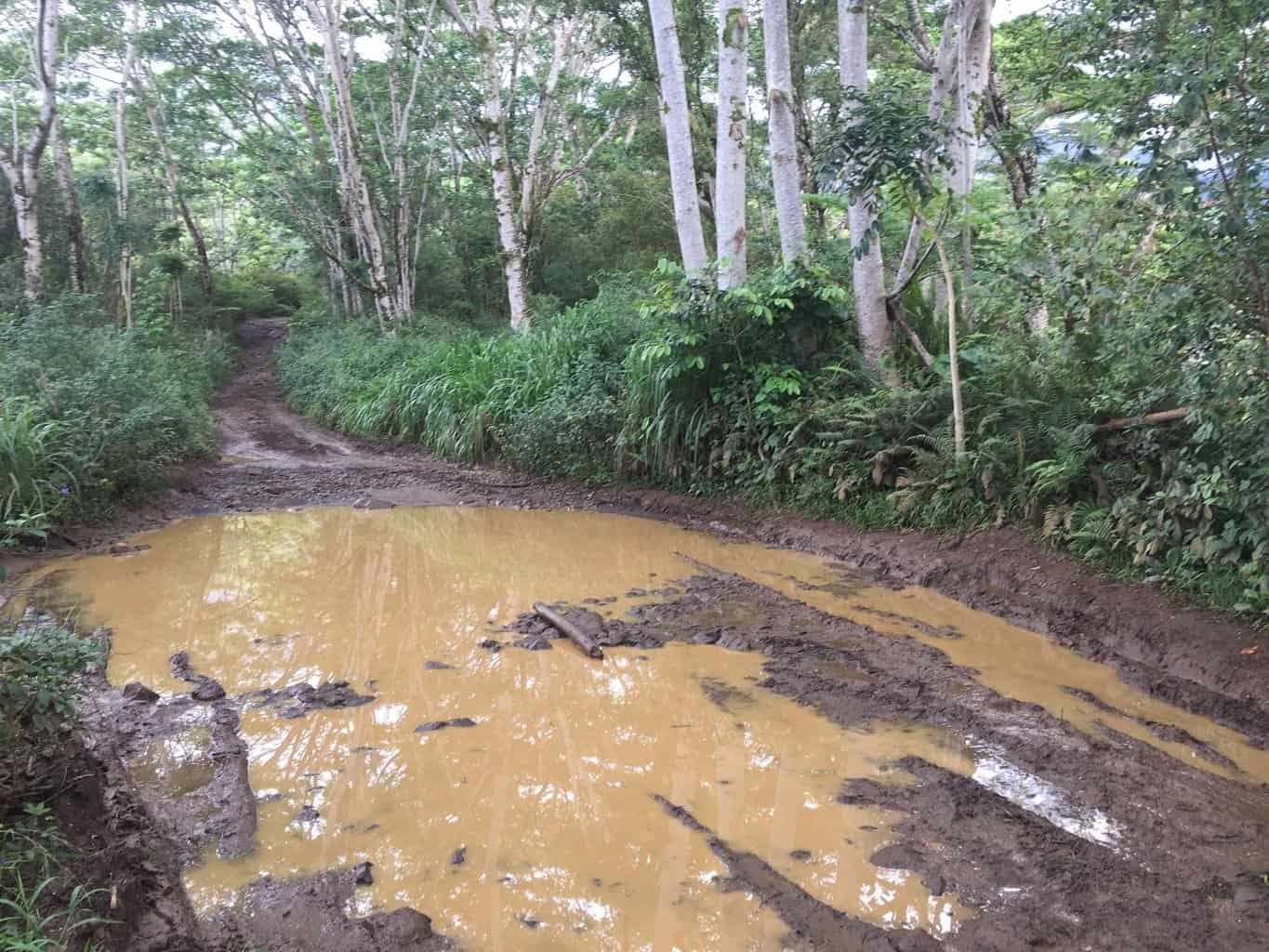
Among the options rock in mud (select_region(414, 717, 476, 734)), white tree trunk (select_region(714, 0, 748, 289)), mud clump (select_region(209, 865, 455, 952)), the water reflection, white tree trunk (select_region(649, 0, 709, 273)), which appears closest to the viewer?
mud clump (select_region(209, 865, 455, 952))

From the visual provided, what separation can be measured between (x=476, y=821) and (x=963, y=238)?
650 centimetres

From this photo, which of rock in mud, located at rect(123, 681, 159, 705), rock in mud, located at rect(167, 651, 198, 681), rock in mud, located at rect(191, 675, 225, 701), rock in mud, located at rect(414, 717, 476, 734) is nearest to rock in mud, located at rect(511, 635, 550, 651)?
rock in mud, located at rect(414, 717, 476, 734)

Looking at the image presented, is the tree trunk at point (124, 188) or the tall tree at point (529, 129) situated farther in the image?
the tree trunk at point (124, 188)

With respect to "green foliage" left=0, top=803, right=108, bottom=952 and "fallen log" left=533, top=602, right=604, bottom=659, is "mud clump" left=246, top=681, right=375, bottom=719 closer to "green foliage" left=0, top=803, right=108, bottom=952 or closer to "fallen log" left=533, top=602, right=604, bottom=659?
"fallen log" left=533, top=602, right=604, bottom=659

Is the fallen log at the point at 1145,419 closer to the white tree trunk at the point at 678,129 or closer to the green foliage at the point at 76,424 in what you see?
the white tree trunk at the point at 678,129

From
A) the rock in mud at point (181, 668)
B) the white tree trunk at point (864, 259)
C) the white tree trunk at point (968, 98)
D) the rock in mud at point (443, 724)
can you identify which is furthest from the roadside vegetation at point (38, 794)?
the white tree trunk at point (968, 98)

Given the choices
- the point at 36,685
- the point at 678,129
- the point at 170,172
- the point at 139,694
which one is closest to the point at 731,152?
the point at 678,129

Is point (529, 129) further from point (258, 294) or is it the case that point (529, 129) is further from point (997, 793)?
point (997, 793)

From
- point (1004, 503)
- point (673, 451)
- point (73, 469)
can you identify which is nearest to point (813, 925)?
point (1004, 503)

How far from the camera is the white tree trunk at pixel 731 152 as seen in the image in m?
8.77

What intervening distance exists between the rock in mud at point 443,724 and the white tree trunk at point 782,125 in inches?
226

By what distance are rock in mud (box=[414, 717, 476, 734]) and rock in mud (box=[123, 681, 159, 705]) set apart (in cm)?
152

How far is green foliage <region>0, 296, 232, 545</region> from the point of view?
7449 mm

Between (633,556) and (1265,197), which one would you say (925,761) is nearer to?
(1265,197)
